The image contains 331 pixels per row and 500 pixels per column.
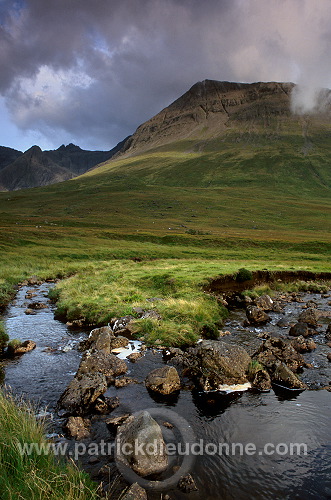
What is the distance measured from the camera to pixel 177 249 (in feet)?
233

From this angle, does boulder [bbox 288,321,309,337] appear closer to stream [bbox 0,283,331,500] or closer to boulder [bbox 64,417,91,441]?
stream [bbox 0,283,331,500]

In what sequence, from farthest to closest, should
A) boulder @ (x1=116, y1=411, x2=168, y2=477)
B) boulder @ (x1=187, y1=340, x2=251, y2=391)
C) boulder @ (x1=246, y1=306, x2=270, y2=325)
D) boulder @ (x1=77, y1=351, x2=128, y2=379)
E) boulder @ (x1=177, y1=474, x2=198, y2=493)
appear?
boulder @ (x1=246, y1=306, x2=270, y2=325), boulder @ (x1=77, y1=351, x2=128, y2=379), boulder @ (x1=187, y1=340, x2=251, y2=391), boulder @ (x1=116, y1=411, x2=168, y2=477), boulder @ (x1=177, y1=474, x2=198, y2=493)

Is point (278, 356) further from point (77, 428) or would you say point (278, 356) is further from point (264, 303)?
point (264, 303)

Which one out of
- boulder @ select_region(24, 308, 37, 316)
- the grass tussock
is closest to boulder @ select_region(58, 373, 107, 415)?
the grass tussock

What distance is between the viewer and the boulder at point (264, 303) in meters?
29.7

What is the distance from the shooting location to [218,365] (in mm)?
15219

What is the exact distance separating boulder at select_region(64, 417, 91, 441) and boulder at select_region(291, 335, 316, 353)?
522 inches

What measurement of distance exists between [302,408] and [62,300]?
74.1ft

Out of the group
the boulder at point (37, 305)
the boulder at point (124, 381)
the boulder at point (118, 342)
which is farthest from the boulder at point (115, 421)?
the boulder at point (37, 305)

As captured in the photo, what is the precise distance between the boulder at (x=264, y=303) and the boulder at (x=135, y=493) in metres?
23.0

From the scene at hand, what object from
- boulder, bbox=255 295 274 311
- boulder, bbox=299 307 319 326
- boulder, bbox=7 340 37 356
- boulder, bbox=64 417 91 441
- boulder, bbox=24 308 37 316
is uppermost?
boulder, bbox=64 417 91 441

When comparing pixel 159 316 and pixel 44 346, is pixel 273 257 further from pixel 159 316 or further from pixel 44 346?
pixel 44 346

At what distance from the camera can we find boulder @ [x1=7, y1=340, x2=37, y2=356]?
18.3 metres

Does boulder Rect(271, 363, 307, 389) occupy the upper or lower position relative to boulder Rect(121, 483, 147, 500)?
lower
